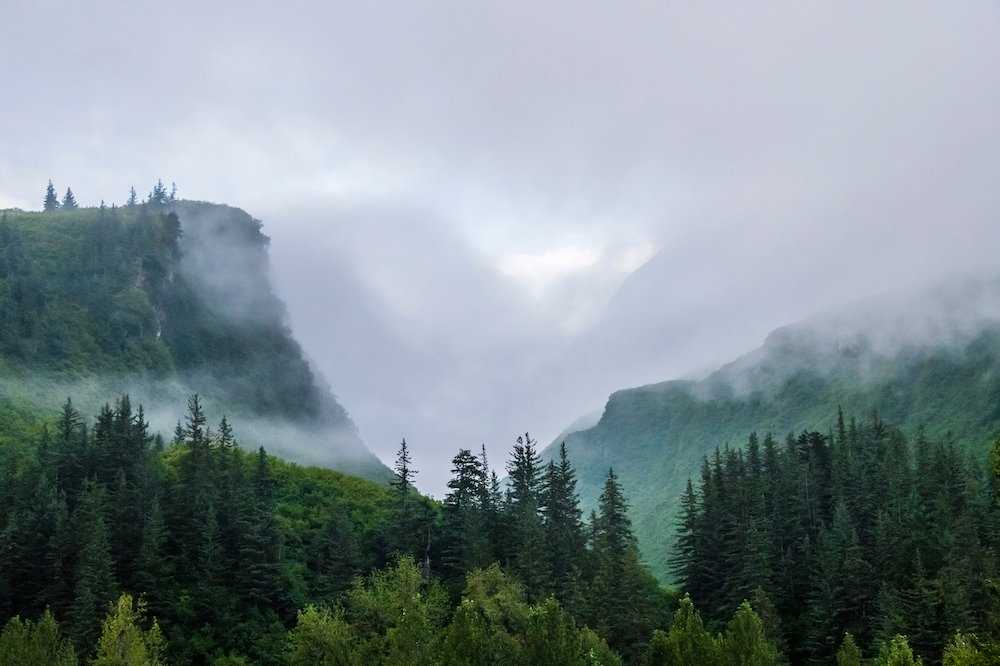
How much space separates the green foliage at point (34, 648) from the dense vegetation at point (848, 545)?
222 feet

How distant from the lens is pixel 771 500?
5015 inches

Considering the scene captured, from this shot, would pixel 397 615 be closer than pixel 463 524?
Yes

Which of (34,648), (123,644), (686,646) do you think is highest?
(34,648)

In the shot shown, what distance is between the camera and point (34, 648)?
226 feet

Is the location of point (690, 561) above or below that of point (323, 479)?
below

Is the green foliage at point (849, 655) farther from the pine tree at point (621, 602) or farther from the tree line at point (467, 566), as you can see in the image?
the pine tree at point (621, 602)

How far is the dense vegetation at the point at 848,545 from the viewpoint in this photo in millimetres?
91812

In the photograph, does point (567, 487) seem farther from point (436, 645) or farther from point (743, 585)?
point (436, 645)

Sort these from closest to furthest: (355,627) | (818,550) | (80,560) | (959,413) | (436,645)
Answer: (436,645) < (355,627) < (80,560) < (818,550) < (959,413)

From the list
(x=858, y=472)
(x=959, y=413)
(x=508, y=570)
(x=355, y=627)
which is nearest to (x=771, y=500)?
(x=858, y=472)

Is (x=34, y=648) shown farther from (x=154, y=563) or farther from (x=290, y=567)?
(x=290, y=567)

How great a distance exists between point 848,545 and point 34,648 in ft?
276

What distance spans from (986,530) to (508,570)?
182 feet

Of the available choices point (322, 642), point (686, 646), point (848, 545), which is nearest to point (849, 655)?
point (686, 646)
